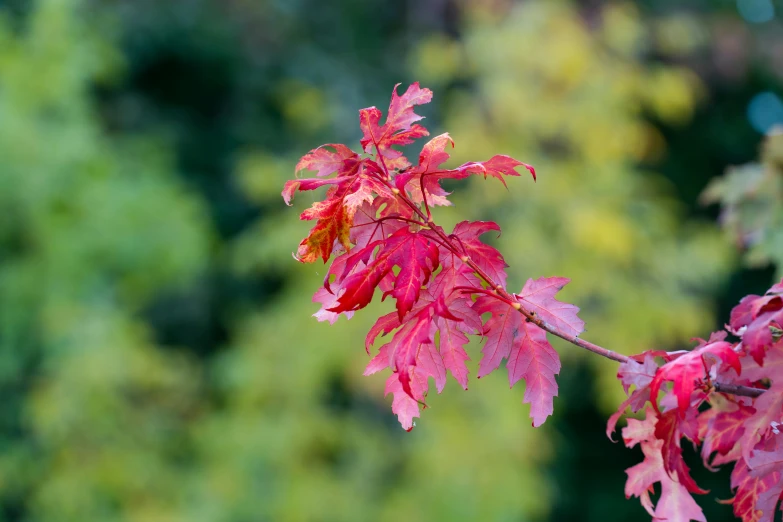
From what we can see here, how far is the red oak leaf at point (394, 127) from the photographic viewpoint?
2.86 ft

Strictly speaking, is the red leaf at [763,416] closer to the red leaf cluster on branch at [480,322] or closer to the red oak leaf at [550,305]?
the red leaf cluster on branch at [480,322]

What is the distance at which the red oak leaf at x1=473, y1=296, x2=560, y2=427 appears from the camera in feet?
2.76

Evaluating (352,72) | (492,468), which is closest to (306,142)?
(352,72)

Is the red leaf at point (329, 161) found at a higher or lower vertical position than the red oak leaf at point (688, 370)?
higher

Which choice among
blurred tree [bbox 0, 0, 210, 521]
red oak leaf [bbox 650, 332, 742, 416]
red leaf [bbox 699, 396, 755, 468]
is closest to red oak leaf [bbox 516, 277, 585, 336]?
red oak leaf [bbox 650, 332, 742, 416]

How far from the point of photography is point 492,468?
3729 mm

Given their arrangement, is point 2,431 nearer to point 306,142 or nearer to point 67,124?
point 67,124

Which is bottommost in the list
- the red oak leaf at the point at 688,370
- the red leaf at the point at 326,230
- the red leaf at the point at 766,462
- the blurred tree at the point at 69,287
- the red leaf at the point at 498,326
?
the red leaf at the point at 766,462

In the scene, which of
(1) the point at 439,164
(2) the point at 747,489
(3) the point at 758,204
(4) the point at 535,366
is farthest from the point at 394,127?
(3) the point at 758,204

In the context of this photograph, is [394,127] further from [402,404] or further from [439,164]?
[402,404]

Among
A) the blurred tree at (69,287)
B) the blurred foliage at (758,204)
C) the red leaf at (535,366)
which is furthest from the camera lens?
the blurred tree at (69,287)

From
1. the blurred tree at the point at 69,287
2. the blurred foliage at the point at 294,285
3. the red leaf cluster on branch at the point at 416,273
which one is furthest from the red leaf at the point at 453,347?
the blurred tree at the point at 69,287

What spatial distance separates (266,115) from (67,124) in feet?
6.39

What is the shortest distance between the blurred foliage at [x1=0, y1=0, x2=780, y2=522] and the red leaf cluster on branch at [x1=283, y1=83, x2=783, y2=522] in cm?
262
